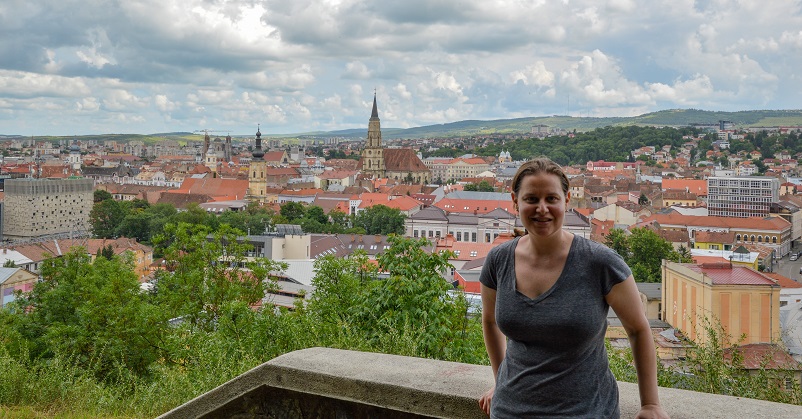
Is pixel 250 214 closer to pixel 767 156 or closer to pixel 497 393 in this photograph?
pixel 497 393

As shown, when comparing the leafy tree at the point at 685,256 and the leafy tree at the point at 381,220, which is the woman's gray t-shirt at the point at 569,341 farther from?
the leafy tree at the point at 381,220

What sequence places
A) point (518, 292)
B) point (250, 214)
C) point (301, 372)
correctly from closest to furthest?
point (518, 292) < point (301, 372) < point (250, 214)

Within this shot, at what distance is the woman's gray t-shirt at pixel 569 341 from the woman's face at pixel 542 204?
85 mm

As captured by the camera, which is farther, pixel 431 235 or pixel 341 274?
pixel 431 235

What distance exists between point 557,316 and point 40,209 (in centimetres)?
8579

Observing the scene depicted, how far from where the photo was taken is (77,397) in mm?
5129

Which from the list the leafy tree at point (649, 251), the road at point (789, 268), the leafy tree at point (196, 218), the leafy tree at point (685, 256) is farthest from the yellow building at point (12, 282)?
the road at point (789, 268)

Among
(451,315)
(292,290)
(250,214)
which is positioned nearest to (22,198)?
(250,214)

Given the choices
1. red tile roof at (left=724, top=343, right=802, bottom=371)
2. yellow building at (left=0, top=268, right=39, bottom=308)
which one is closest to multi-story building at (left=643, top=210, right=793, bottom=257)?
yellow building at (left=0, top=268, right=39, bottom=308)

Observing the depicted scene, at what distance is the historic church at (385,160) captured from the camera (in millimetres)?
107375

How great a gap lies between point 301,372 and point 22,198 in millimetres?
84109

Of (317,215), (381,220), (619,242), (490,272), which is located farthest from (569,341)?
(317,215)

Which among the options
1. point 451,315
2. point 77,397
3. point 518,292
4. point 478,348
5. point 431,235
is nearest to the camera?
point 518,292

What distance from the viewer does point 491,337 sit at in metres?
2.33
